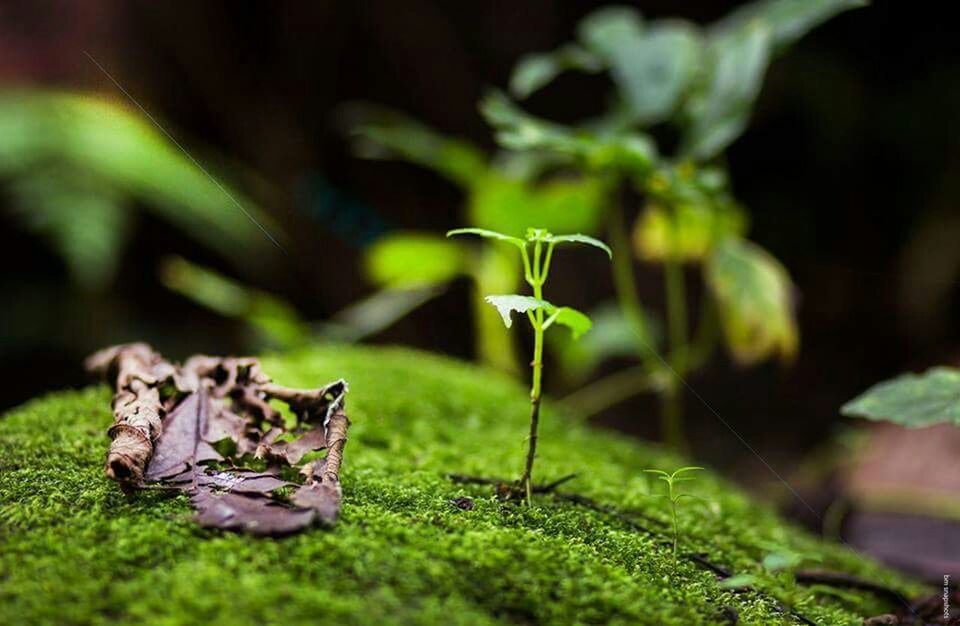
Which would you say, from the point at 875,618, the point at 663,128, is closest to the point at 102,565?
the point at 875,618

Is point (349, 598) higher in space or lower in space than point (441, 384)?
lower

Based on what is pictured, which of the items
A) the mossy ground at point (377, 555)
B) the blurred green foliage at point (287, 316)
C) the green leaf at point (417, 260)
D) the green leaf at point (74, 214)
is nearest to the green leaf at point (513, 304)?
the mossy ground at point (377, 555)

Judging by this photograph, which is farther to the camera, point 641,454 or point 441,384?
point 441,384

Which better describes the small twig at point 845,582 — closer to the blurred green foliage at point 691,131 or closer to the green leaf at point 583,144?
the blurred green foliage at point 691,131

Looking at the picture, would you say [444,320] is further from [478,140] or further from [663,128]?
[663,128]

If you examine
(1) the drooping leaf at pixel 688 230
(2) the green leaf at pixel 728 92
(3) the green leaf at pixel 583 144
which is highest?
(2) the green leaf at pixel 728 92

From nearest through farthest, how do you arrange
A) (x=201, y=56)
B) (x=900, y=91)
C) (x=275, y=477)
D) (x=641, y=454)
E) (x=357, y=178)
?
1. (x=275, y=477)
2. (x=641, y=454)
3. (x=900, y=91)
4. (x=201, y=56)
5. (x=357, y=178)

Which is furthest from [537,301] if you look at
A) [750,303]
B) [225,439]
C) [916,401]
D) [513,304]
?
[750,303]
